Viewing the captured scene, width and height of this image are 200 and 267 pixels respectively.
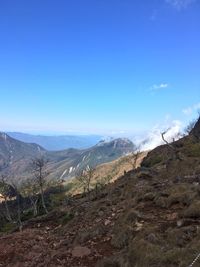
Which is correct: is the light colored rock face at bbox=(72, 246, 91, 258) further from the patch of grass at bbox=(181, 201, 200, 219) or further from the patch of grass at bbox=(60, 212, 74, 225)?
the patch of grass at bbox=(60, 212, 74, 225)

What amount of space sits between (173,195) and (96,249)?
819cm

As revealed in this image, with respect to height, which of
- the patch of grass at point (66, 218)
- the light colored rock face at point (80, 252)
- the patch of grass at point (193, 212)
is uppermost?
the patch of grass at point (193, 212)

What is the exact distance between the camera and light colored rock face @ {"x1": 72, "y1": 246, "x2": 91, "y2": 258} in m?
24.1

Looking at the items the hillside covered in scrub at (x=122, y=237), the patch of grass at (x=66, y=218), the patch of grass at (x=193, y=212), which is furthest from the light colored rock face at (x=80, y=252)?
the patch of grass at (x=66, y=218)

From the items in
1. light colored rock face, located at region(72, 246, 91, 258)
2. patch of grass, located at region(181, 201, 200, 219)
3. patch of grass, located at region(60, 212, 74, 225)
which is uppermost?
patch of grass, located at region(181, 201, 200, 219)

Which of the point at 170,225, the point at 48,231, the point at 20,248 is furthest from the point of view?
the point at 48,231

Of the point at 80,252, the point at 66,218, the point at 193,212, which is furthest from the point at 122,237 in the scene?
the point at 66,218

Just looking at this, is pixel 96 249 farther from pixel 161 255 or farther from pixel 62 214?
pixel 62 214

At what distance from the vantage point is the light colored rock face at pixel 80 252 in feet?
79.0

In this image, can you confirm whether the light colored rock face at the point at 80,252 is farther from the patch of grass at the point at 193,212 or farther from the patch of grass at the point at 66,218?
the patch of grass at the point at 66,218

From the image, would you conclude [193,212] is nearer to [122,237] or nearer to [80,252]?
[122,237]

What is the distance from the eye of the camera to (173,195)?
97.5ft

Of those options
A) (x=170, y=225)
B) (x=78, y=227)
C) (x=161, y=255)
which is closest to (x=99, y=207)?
(x=78, y=227)

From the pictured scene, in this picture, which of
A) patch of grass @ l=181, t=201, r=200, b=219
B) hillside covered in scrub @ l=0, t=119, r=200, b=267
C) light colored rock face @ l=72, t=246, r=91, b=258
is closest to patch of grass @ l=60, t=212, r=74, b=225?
hillside covered in scrub @ l=0, t=119, r=200, b=267
